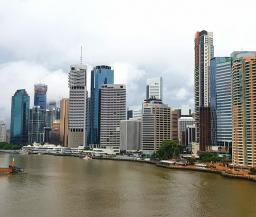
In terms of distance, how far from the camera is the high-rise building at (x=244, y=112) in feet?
306

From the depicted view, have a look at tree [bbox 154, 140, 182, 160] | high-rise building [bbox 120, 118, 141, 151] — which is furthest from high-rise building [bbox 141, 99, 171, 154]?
tree [bbox 154, 140, 182, 160]

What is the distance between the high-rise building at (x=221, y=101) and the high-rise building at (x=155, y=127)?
22466 millimetres

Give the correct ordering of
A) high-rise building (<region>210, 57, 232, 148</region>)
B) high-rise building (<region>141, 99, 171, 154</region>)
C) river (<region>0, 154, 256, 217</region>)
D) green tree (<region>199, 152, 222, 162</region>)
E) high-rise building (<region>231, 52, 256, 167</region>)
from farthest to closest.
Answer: high-rise building (<region>141, 99, 171, 154</region>) < high-rise building (<region>210, 57, 232, 148</region>) < green tree (<region>199, 152, 222, 162</region>) < high-rise building (<region>231, 52, 256, 167</region>) < river (<region>0, 154, 256, 217</region>)

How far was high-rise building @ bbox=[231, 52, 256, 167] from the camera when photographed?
9331 centimetres

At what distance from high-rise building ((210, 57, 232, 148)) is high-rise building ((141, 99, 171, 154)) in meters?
22.5

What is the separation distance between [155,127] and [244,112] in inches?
3317

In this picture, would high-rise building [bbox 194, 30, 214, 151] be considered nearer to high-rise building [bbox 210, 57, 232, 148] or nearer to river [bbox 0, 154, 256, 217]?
high-rise building [bbox 210, 57, 232, 148]

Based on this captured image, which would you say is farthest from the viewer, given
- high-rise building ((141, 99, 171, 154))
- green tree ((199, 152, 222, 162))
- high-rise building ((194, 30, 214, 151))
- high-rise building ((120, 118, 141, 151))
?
high-rise building ((120, 118, 141, 151))

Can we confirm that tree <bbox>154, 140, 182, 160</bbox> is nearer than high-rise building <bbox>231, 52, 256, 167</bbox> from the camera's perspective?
No

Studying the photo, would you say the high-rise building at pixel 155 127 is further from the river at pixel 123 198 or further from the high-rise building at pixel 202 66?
the river at pixel 123 198

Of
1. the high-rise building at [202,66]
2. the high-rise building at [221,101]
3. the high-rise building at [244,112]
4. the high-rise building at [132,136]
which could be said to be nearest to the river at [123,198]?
the high-rise building at [244,112]

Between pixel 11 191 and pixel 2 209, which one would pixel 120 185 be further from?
pixel 2 209

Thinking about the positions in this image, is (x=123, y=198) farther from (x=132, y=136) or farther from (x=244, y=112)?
(x=132, y=136)

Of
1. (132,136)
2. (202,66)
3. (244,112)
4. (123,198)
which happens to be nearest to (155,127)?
(132,136)
